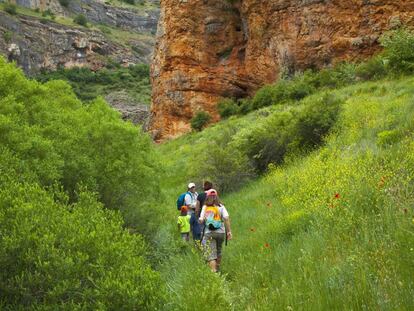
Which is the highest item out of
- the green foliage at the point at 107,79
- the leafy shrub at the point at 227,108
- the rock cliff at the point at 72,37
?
the leafy shrub at the point at 227,108

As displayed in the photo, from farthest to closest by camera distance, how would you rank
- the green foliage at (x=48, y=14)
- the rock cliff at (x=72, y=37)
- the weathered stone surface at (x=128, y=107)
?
the green foliage at (x=48, y=14) < the rock cliff at (x=72, y=37) < the weathered stone surface at (x=128, y=107)

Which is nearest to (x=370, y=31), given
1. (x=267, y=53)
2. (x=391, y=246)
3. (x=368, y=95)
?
(x=267, y=53)

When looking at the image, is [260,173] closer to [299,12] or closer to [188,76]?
[299,12]

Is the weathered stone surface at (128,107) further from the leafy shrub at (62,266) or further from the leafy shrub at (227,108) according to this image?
the leafy shrub at (62,266)

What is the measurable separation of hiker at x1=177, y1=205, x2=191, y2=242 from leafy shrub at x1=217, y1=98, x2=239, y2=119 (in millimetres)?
20147

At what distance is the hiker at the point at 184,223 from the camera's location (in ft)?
32.1

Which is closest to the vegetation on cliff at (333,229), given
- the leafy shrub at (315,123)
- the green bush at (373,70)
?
the leafy shrub at (315,123)

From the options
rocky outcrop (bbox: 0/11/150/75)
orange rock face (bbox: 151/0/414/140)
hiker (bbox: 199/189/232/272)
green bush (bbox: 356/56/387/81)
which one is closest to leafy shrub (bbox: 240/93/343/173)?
green bush (bbox: 356/56/387/81)

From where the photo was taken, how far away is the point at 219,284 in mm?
5016

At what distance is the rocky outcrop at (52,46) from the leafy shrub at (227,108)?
177 ft

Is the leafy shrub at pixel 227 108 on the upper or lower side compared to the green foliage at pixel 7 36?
upper

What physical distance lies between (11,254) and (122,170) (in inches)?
181

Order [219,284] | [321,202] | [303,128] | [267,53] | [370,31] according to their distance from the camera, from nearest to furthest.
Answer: [219,284] → [321,202] → [303,128] → [370,31] → [267,53]

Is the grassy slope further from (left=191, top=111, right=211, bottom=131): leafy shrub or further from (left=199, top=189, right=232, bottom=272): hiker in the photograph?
(left=191, top=111, right=211, bottom=131): leafy shrub
